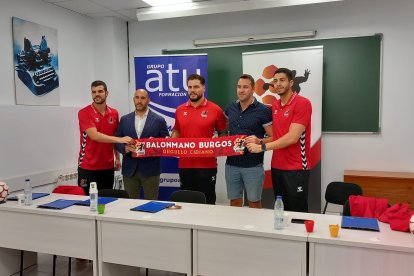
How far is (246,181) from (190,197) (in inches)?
25.0

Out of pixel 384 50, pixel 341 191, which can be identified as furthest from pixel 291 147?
pixel 384 50

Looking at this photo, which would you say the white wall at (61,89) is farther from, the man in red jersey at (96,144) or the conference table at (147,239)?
the conference table at (147,239)

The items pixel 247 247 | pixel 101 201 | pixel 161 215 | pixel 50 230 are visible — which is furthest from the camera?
pixel 101 201

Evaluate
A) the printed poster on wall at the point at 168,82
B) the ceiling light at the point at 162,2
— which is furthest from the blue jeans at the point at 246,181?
the ceiling light at the point at 162,2

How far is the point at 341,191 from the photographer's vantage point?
360 centimetres

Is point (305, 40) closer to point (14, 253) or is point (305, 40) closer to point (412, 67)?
point (412, 67)

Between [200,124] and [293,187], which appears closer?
[293,187]

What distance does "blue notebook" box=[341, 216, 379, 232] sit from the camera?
2.29 meters

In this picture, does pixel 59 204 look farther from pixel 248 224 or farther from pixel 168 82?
pixel 168 82

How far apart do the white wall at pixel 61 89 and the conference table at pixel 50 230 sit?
4.74 feet

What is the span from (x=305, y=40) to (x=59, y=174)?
4.01 meters

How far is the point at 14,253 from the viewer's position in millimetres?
3467

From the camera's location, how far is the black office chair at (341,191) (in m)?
3.52

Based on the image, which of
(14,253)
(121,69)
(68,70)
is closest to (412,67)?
(121,69)
